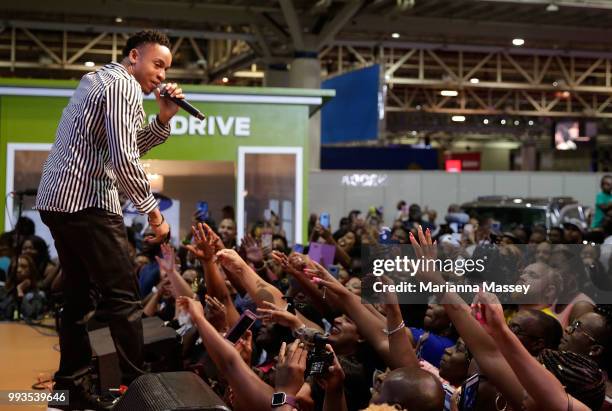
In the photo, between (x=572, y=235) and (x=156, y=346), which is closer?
(x=156, y=346)

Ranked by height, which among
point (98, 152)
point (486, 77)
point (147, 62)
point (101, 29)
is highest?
point (486, 77)

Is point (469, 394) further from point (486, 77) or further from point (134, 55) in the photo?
point (486, 77)

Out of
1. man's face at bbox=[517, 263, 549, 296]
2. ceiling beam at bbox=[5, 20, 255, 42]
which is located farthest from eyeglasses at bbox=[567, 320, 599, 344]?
ceiling beam at bbox=[5, 20, 255, 42]

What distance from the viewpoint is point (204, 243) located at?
4.71 m

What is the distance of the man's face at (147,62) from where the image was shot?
13.2ft

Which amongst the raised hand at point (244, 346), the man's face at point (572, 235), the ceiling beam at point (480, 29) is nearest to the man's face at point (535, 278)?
the raised hand at point (244, 346)

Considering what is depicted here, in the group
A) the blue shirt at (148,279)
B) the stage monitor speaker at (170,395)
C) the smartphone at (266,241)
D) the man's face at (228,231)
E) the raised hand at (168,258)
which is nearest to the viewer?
the stage monitor speaker at (170,395)

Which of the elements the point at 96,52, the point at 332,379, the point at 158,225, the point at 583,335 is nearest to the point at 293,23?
the point at 96,52

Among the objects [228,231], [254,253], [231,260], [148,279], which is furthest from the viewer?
[228,231]

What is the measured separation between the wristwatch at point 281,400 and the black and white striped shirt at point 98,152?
3.53ft

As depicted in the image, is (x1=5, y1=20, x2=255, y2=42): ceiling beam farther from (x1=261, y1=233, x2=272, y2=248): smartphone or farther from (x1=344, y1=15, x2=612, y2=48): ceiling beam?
(x1=261, y1=233, x2=272, y2=248): smartphone

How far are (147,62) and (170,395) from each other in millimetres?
1800

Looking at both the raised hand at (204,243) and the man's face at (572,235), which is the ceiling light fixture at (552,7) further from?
the raised hand at (204,243)

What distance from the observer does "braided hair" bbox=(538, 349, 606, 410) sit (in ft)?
10.5
